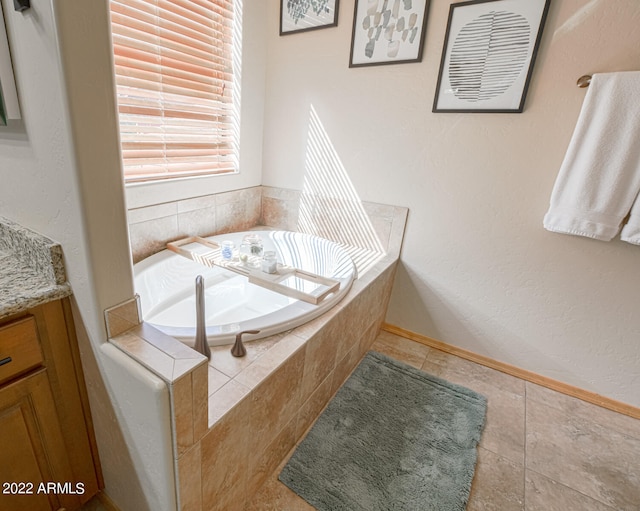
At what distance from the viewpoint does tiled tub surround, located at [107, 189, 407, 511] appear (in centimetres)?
75

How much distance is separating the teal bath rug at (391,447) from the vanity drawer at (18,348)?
37.1 inches

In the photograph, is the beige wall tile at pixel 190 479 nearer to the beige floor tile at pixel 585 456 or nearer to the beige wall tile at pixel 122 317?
the beige wall tile at pixel 122 317

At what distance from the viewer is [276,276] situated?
173 centimetres

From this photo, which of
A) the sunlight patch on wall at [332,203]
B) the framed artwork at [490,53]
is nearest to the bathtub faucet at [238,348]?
the sunlight patch on wall at [332,203]

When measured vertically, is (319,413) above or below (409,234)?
below

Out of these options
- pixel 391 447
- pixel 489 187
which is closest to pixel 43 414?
pixel 391 447

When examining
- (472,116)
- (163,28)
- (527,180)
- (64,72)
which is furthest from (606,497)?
(163,28)

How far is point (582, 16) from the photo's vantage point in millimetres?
1402

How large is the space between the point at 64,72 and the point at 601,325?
2.31 m

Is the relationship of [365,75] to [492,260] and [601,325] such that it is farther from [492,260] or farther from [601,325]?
[601,325]

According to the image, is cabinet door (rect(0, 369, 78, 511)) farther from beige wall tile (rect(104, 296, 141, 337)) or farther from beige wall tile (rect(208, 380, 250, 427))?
beige wall tile (rect(208, 380, 250, 427))

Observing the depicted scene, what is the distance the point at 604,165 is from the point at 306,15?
1.82m

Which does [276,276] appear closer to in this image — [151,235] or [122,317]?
[151,235]

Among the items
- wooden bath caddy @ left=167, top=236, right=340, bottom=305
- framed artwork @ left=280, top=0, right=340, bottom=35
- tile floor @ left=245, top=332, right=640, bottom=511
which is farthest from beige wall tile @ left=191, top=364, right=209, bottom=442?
framed artwork @ left=280, top=0, right=340, bottom=35
